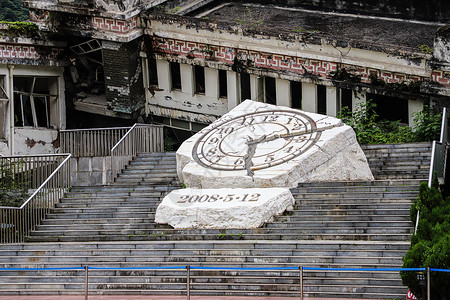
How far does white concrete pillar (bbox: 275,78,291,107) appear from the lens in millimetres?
41188

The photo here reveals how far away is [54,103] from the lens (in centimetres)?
4544

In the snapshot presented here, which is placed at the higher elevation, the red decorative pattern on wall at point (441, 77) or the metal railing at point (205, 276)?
the red decorative pattern on wall at point (441, 77)

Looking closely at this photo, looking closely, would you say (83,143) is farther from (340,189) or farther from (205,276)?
(205,276)

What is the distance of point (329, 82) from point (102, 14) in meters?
8.57

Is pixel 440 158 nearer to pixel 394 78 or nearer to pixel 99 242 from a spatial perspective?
pixel 394 78

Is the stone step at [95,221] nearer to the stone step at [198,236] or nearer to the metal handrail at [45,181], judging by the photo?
the stone step at [198,236]

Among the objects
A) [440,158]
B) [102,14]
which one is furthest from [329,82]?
[102,14]

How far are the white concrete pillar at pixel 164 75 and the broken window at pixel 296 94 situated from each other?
5050mm

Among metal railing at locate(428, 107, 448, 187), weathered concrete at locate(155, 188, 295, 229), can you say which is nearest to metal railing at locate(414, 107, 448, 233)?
metal railing at locate(428, 107, 448, 187)

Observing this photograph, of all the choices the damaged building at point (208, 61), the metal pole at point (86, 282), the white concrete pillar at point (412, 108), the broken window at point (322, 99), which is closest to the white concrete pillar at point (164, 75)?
the damaged building at point (208, 61)

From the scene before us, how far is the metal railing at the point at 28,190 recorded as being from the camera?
33.9 meters

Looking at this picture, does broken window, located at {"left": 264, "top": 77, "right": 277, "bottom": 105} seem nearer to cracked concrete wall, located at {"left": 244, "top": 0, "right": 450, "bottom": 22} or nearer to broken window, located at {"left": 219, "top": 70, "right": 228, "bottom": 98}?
broken window, located at {"left": 219, "top": 70, "right": 228, "bottom": 98}

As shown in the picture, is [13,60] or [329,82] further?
[13,60]

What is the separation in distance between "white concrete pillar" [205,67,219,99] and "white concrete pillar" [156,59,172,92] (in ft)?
5.32
